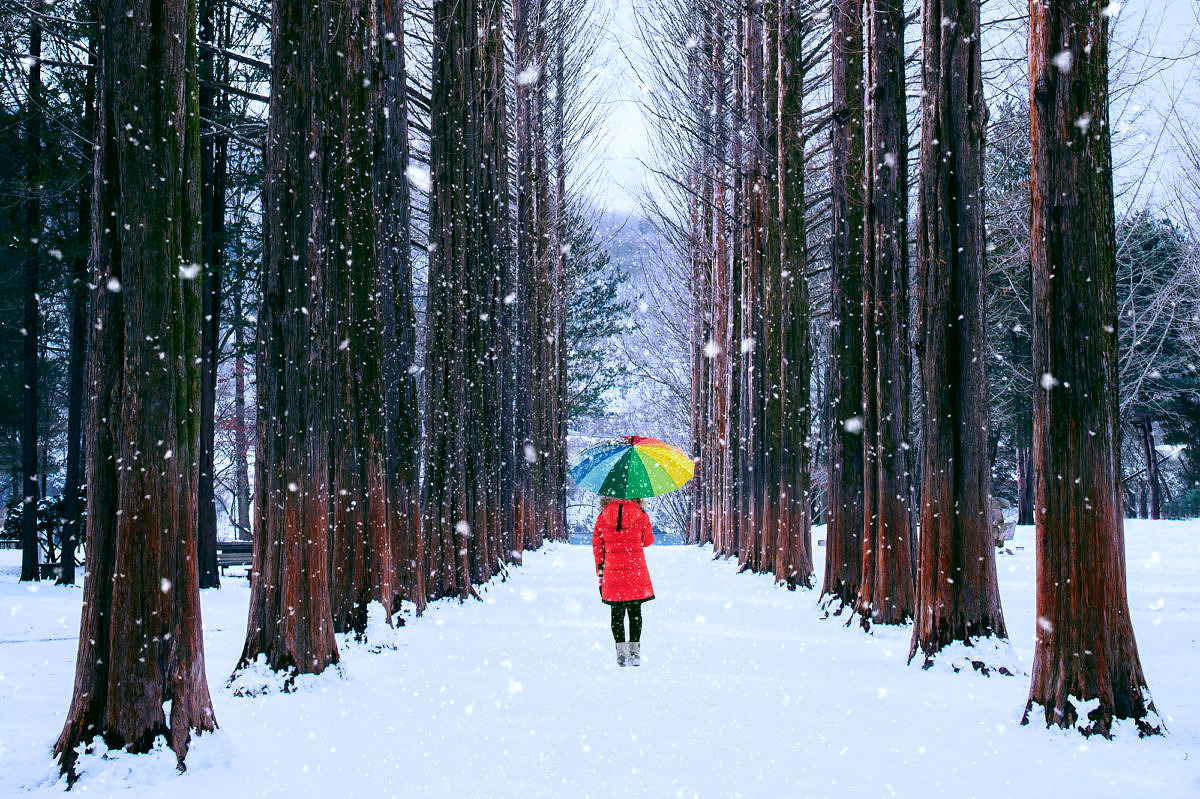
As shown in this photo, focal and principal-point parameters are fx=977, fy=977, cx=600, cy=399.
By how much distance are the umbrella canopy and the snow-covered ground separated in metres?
1.48

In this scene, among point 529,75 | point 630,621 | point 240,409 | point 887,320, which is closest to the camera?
point 630,621

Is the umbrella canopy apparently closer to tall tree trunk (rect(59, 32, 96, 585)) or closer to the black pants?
the black pants

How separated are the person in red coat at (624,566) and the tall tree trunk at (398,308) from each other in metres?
3.35

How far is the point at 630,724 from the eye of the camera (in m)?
5.85

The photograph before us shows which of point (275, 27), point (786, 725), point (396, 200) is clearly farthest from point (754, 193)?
point (786, 725)

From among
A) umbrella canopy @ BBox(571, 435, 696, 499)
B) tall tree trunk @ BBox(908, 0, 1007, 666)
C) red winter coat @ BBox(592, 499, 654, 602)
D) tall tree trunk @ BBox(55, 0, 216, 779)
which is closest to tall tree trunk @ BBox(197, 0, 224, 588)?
umbrella canopy @ BBox(571, 435, 696, 499)

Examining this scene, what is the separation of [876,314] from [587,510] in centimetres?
8216

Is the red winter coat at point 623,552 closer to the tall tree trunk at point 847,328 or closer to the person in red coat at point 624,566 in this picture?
the person in red coat at point 624,566

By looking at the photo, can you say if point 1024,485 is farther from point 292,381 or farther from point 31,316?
point 292,381

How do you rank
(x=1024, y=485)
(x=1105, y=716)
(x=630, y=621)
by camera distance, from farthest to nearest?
(x=1024, y=485) → (x=630, y=621) → (x=1105, y=716)

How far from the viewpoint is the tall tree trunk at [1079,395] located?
535cm

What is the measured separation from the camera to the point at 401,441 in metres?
11.3

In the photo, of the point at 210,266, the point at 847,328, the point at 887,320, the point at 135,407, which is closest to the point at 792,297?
the point at 847,328

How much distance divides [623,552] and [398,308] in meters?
4.41
